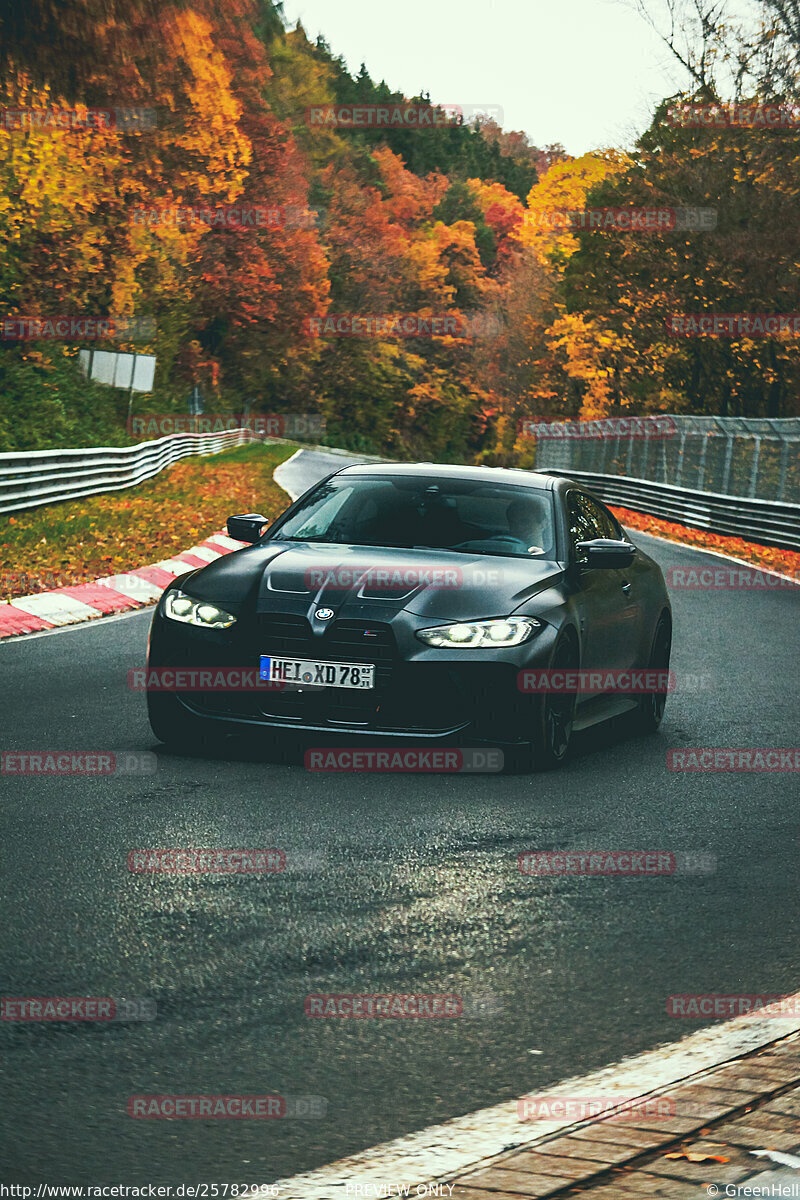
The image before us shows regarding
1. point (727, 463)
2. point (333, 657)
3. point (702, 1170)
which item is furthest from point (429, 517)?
point (727, 463)

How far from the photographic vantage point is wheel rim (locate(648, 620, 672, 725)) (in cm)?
974

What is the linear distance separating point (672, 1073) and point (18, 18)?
43.5ft

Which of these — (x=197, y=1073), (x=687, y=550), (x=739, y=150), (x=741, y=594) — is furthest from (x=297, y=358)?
(x=197, y=1073)

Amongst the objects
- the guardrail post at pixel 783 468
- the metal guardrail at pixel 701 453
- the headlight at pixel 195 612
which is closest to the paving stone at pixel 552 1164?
the headlight at pixel 195 612

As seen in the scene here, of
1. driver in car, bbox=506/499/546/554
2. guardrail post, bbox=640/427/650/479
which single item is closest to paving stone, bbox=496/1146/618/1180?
driver in car, bbox=506/499/546/554

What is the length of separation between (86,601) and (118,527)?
25.0 feet

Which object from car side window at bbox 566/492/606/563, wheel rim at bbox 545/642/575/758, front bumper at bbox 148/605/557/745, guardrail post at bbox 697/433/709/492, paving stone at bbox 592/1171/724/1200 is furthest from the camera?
guardrail post at bbox 697/433/709/492

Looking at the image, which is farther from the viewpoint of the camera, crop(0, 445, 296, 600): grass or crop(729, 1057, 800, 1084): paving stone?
crop(0, 445, 296, 600): grass

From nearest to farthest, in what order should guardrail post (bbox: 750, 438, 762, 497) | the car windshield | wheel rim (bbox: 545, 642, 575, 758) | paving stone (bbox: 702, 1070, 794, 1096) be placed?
paving stone (bbox: 702, 1070, 794, 1096), wheel rim (bbox: 545, 642, 575, 758), the car windshield, guardrail post (bbox: 750, 438, 762, 497)

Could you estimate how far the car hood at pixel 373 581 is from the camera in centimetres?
784

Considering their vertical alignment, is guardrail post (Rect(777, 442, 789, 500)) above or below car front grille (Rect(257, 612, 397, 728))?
above

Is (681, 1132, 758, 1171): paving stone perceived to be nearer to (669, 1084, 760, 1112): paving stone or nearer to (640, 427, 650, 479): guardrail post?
(669, 1084, 760, 1112): paving stone

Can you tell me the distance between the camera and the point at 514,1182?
3.24 metres

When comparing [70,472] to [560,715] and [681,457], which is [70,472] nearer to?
[560,715]
